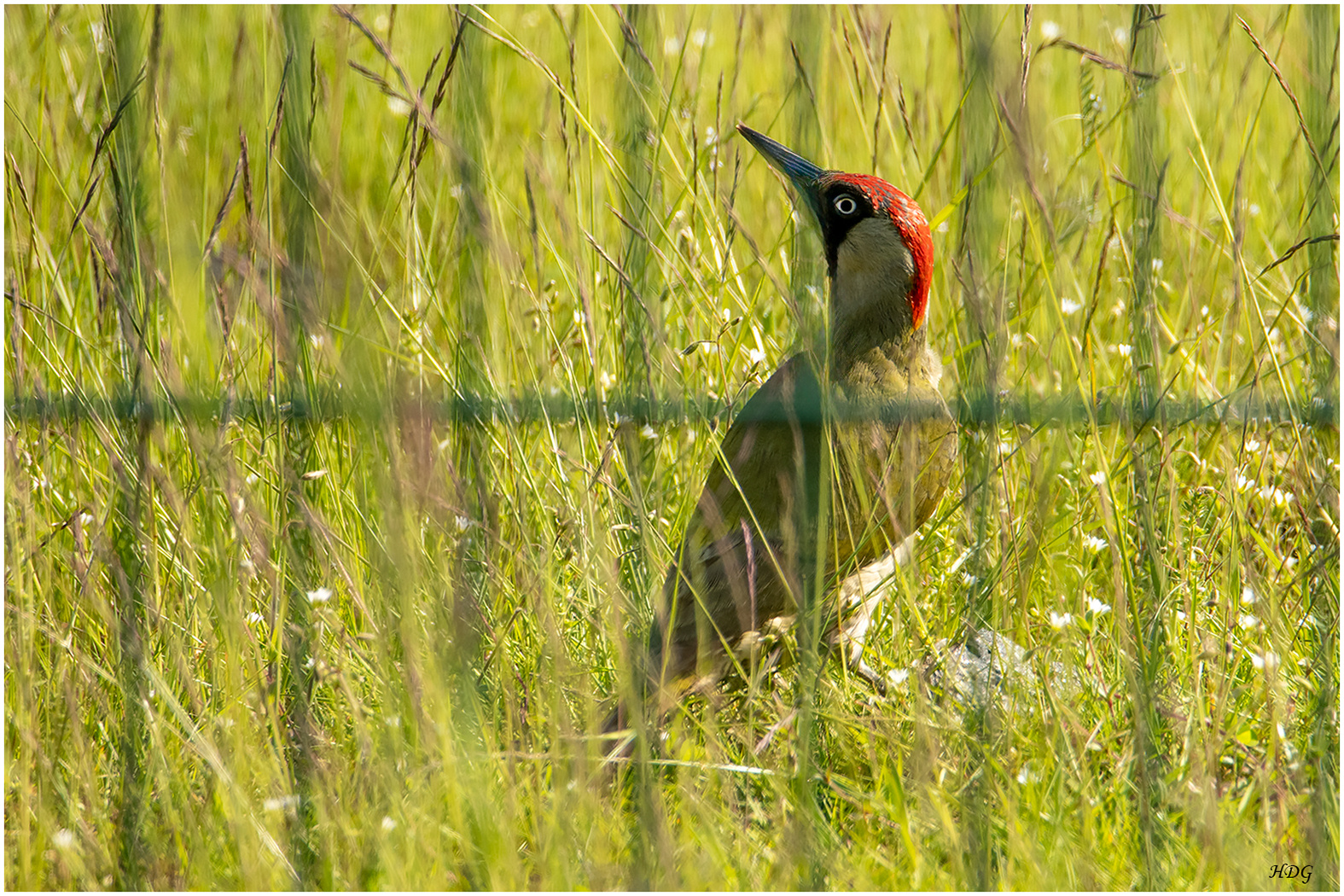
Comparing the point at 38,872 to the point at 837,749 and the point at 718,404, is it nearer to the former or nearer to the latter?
the point at 837,749

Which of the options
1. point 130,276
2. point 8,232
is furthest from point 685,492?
point 8,232

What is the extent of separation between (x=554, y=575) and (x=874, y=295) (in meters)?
1.12

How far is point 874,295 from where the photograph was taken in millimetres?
2760

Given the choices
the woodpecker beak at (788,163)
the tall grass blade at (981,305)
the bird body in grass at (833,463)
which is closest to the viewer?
the tall grass blade at (981,305)

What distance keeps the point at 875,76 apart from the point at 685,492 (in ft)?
3.60

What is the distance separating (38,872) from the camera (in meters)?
1.77

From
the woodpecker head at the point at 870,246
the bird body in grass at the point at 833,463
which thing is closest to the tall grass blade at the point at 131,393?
the bird body in grass at the point at 833,463

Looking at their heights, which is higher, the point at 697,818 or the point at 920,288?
the point at 920,288

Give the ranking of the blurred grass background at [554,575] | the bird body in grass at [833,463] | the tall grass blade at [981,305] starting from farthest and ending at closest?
the bird body in grass at [833,463] < the blurred grass background at [554,575] < the tall grass blade at [981,305]

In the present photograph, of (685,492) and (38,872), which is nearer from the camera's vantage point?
(38,872)

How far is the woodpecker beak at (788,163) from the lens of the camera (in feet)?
7.95

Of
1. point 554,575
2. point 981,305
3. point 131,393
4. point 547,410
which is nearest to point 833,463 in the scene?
point 981,305

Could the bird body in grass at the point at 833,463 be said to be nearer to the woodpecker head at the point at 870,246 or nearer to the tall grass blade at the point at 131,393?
the woodpecker head at the point at 870,246

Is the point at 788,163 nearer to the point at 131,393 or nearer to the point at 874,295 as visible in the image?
the point at 874,295
